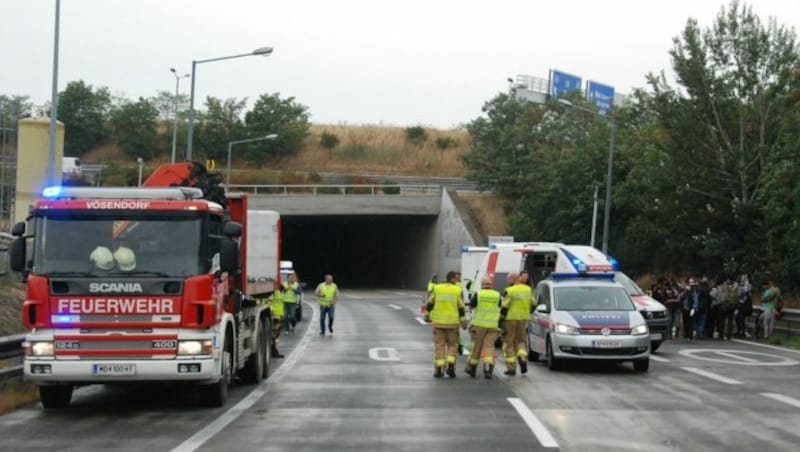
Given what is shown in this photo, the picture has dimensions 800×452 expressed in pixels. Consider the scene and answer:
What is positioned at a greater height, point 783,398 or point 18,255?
point 18,255

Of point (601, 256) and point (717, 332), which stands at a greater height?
point (601, 256)

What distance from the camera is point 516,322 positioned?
17.8m

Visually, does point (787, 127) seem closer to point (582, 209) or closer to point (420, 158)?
→ point (582, 209)

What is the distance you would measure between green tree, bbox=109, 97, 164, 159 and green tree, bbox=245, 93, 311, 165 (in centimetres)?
839

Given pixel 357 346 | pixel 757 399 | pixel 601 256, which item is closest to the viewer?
pixel 757 399

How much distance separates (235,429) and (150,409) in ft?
7.45

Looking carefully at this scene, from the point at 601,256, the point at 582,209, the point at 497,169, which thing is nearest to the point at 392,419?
the point at 601,256

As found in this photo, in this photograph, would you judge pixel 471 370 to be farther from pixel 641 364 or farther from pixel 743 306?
pixel 743 306

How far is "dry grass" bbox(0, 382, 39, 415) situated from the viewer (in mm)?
13430

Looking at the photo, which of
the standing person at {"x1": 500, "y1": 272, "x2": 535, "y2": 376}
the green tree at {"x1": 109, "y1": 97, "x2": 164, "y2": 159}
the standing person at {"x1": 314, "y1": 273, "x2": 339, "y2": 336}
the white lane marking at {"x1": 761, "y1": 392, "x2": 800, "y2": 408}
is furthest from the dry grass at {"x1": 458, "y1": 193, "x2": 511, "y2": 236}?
the white lane marking at {"x1": 761, "y1": 392, "x2": 800, "y2": 408}

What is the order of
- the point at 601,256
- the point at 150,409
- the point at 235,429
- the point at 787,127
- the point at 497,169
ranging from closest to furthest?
the point at 235,429
the point at 150,409
the point at 601,256
the point at 787,127
the point at 497,169

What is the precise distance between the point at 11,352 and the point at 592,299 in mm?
10109

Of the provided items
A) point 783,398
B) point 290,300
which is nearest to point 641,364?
point 783,398

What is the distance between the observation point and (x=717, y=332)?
2898 centimetres
